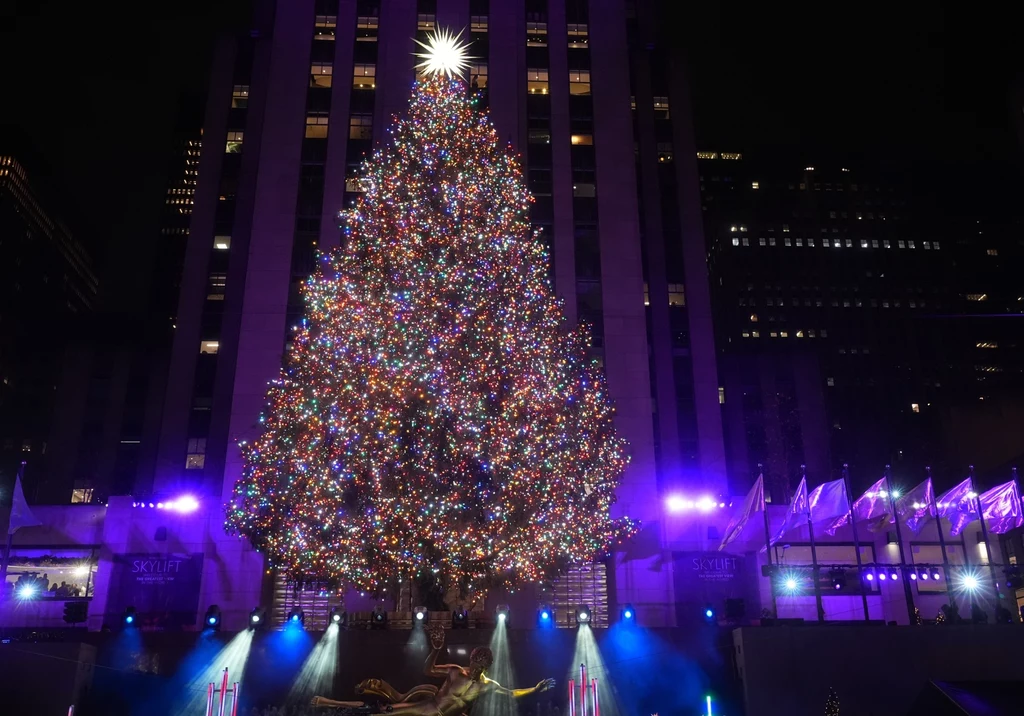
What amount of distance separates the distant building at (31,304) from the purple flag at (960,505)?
78239 mm

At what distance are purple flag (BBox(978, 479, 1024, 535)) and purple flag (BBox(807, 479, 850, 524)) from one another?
15.1 feet

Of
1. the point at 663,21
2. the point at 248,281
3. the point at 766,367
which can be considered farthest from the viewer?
the point at 766,367

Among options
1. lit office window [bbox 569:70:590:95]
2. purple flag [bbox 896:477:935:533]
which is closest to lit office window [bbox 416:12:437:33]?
lit office window [bbox 569:70:590:95]

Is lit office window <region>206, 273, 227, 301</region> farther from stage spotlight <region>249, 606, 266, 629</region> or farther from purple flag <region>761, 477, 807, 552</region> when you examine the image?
purple flag <region>761, 477, 807, 552</region>

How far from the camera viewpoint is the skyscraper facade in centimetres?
3703

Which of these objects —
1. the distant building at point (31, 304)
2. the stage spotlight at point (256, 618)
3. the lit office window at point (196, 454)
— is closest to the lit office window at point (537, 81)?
the lit office window at point (196, 454)

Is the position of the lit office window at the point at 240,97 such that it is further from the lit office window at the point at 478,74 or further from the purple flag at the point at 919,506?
the purple flag at the point at 919,506

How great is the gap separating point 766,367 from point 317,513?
133ft

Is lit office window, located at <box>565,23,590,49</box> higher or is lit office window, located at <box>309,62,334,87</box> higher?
lit office window, located at <box>565,23,590,49</box>

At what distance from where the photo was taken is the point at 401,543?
22891mm

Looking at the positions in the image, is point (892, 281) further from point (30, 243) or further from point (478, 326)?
point (30, 243)

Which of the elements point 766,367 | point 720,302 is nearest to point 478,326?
point 766,367

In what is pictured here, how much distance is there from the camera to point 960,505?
84.7 ft

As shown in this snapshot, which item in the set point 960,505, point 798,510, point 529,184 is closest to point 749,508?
point 798,510
